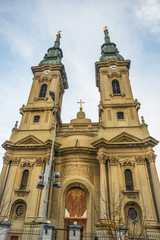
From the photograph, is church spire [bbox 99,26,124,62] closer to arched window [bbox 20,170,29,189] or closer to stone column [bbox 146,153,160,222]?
stone column [bbox 146,153,160,222]

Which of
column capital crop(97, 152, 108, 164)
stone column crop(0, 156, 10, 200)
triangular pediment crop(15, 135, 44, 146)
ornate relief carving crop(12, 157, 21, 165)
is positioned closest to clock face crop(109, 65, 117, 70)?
column capital crop(97, 152, 108, 164)

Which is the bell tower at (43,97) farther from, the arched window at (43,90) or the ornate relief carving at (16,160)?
the ornate relief carving at (16,160)

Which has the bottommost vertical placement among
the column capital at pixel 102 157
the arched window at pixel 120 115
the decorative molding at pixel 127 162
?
the decorative molding at pixel 127 162

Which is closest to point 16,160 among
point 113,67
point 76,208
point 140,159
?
point 76,208

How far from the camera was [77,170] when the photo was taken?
73.8 ft

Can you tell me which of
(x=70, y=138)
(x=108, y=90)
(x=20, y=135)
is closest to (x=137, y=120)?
(x=108, y=90)

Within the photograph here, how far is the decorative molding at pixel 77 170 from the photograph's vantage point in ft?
73.2

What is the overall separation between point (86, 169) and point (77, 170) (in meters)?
1.08

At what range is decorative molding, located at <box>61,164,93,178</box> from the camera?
22.3 metres

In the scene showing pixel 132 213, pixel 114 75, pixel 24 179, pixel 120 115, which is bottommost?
pixel 132 213

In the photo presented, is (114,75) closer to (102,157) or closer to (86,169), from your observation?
(102,157)

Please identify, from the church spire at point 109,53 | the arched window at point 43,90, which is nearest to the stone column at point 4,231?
the arched window at point 43,90

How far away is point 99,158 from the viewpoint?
71.4 ft

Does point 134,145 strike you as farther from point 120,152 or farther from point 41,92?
point 41,92
